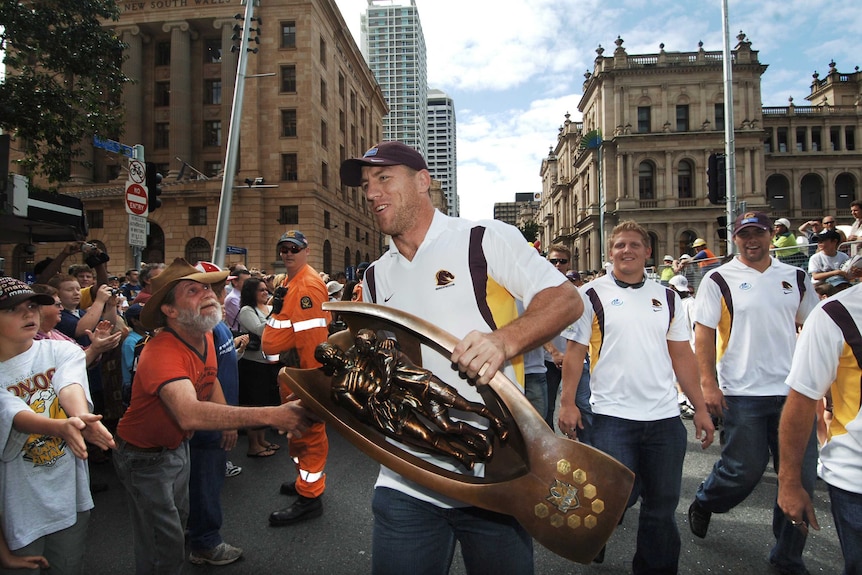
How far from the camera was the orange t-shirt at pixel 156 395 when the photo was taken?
2674 millimetres

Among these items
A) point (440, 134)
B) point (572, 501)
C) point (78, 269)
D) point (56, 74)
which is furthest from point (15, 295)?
point (440, 134)

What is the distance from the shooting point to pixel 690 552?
3584 mm

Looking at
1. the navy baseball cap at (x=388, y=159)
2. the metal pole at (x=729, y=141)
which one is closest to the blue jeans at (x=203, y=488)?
the navy baseball cap at (x=388, y=159)

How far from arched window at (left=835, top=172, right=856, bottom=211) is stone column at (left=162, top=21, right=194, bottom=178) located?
65.3 metres

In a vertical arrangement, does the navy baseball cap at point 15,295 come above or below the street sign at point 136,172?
below

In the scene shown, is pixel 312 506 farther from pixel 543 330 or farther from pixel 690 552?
pixel 543 330

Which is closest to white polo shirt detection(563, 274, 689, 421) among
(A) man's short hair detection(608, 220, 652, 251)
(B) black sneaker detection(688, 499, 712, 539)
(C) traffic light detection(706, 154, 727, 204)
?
(A) man's short hair detection(608, 220, 652, 251)

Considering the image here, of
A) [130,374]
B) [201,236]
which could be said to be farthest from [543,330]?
[201,236]

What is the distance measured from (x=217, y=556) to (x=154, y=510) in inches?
42.4

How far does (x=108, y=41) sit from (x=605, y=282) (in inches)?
455

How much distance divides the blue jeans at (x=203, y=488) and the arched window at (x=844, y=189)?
70.0 meters

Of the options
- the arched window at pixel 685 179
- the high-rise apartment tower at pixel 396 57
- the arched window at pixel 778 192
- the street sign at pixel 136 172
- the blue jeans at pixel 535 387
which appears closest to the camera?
the blue jeans at pixel 535 387

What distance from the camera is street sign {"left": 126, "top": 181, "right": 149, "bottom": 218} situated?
7.51 meters

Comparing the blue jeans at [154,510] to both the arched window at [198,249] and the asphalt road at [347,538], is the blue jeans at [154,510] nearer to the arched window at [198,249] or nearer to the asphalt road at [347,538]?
the asphalt road at [347,538]
